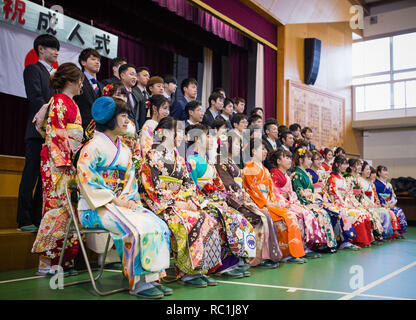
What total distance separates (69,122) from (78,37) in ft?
11.1

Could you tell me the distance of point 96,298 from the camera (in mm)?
2229

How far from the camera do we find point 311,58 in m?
8.98

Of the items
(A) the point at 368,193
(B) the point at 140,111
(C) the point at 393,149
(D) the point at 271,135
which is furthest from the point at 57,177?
(C) the point at 393,149

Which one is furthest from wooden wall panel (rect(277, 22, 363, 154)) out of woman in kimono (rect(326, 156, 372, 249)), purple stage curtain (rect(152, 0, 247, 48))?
woman in kimono (rect(326, 156, 372, 249))

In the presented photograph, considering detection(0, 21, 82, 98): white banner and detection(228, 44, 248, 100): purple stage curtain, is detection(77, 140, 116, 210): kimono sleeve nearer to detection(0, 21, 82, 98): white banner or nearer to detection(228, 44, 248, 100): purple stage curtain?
detection(0, 21, 82, 98): white banner

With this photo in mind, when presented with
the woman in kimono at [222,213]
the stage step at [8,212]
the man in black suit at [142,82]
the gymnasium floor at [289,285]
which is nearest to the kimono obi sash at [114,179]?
the gymnasium floor at [289,285]

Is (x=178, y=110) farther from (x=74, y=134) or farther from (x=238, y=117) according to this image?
(x=74, y=134)

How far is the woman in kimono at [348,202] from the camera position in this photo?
4703 millimetres

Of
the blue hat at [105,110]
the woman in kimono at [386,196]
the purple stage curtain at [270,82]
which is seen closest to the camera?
the blue hat at [105,110]

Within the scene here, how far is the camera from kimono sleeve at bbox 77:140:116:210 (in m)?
2.34

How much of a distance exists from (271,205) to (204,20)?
4289 mm

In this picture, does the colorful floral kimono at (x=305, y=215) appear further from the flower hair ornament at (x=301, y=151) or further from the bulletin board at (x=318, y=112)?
the bulletin board at (x=318, y=112)

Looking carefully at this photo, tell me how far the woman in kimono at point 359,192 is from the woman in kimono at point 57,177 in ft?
12.4

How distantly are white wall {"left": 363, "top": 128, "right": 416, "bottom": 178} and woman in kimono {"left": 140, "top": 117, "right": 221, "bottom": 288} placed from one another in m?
9.03
